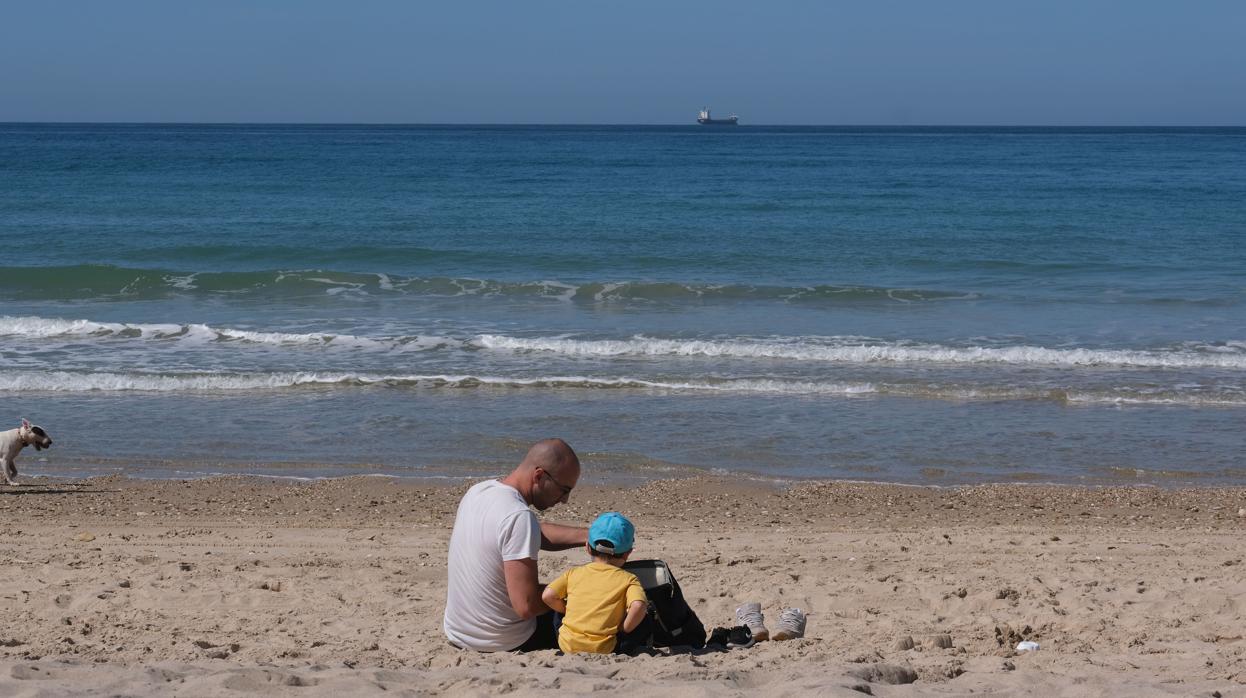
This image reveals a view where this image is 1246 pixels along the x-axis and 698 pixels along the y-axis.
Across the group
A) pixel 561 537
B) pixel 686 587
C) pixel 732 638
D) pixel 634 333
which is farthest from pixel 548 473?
pixel 634 333

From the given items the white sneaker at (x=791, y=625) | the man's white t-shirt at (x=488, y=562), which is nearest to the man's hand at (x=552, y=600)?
the man's white t-shirt at (x=488, y=562)

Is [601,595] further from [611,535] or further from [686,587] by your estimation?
[686,587]

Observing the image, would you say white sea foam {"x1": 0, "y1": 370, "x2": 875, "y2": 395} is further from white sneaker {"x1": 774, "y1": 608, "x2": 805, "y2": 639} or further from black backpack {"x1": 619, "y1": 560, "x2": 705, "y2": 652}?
black backpack {"x1": 619, "y1": 560, "x2": 705, "y2": 652}

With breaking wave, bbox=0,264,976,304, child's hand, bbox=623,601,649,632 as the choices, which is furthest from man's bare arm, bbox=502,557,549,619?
breaking wave, bbox=0,264,976,304

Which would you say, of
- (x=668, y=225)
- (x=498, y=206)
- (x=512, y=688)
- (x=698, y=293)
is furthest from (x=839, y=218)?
(x=512, y=688)

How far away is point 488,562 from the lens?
483 centimetres

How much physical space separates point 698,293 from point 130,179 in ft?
100

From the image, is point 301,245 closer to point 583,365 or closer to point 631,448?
point 583,365

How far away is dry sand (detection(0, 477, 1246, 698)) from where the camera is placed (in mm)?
4652

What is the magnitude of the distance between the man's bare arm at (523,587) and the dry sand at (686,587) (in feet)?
0.71

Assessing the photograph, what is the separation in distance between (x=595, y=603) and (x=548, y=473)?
25.4 inches

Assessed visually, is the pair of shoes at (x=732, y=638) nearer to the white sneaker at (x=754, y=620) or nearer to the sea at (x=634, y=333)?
the white sneaker at (x=754, y=620)

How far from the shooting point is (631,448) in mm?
10789

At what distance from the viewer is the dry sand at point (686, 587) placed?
183 inches
